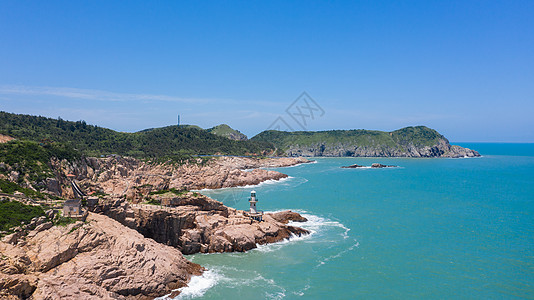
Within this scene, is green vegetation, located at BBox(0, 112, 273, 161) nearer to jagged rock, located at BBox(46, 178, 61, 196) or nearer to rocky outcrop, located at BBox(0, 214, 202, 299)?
jagged rock, located at BBox(46, 178, 61, 196)

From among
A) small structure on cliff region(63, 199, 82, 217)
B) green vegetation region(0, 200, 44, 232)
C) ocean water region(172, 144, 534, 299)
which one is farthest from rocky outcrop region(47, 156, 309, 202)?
ocean water region(172, 144, 534, 299)

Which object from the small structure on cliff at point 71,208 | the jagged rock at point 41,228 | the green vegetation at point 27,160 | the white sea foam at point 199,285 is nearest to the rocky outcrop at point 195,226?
the small structure on cliff at point 71,208

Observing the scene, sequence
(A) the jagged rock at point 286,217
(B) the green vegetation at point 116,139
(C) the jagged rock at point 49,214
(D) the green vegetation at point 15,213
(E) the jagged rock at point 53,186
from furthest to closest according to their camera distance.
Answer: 1. (B) the green vegetation at point 116,139
2. (A) the jagged rock at point 286,217
3. (E) the jagged rock at point 53,186
4. (C) the jagged rock at point 49,214
5. (D) the green vegetation at point 15,213

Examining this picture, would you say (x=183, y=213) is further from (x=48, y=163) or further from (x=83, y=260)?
(x=48, y=163)

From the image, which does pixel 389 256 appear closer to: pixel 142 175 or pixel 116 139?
pixel 142 175

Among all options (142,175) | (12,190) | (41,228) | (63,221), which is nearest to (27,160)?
(12,190)

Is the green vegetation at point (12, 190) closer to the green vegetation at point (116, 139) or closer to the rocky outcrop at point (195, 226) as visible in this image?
the rocky outcrop at point (195, 226)
